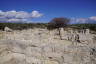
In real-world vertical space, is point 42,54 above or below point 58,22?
below

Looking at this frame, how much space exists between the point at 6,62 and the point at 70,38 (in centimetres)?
589

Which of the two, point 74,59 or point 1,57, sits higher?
point 1,57

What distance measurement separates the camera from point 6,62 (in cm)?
465

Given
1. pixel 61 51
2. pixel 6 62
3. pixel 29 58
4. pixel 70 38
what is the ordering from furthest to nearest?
pixel 70 38, pixel 61 51, pixel 29 58, pixel 6 62

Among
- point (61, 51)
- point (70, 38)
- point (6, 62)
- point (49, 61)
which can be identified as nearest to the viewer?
point (6, 62)

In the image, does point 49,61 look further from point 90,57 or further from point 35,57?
point 90,57

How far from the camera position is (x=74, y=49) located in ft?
20.5

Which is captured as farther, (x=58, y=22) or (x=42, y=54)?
(x=58, y=22)

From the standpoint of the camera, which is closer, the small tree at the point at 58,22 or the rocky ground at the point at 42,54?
the rocky ground at the point at 42,54

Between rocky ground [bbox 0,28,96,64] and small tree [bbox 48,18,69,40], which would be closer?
rocky ground [bbox 0,28,96,64]

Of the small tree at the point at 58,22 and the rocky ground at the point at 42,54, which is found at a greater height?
the small tree at the point at 58,22

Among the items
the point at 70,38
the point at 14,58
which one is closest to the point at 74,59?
the point at 14,58

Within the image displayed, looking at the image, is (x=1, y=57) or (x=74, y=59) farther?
(x=74, y=59)

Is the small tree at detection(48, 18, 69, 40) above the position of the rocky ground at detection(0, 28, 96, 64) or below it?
above
